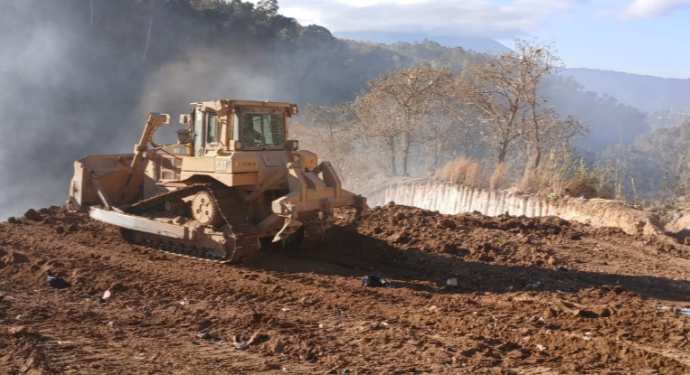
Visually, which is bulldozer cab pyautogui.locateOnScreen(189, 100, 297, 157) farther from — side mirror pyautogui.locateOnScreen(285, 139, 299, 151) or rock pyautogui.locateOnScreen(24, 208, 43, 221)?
rock pyautogui.locateOnScreen(24, 208, 43, 221)

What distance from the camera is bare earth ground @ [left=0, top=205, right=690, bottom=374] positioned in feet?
17.4

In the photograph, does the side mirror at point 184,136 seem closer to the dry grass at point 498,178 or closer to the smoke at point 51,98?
the dry grass at point 498,178

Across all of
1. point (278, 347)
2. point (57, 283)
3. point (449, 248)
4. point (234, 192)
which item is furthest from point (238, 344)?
point (449, 248)

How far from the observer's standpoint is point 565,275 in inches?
340

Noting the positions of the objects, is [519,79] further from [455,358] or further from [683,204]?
[455,358]

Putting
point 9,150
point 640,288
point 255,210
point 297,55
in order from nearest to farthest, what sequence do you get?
point 640,288
point 255,210
point 9,150
point 297,55

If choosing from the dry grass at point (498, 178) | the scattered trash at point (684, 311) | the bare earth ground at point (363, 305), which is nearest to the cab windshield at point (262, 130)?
the bare earth ground at point (363, 305)

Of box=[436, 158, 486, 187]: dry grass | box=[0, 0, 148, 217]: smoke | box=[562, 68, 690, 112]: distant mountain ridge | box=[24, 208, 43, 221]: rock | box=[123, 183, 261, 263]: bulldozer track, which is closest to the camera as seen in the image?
box=[123, 183, 261, 263]: bulldozer track

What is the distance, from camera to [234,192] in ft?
30.5

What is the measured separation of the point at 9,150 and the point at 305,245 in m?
22.9

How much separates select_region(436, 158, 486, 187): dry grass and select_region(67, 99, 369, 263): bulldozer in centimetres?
681

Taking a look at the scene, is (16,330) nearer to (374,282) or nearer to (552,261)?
(374,282)

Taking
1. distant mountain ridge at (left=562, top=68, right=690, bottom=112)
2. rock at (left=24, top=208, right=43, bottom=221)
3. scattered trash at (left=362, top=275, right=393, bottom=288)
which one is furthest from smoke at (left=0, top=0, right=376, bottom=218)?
distant mountain ridge at (left=562, top=68, right=690, bottom=112)

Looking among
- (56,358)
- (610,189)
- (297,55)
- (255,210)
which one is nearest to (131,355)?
(56,358)
